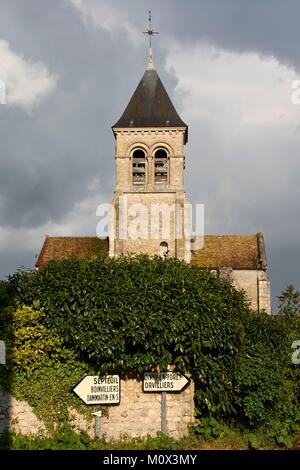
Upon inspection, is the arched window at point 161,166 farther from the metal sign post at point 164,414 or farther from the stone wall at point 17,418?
the stone wall at point 17,418

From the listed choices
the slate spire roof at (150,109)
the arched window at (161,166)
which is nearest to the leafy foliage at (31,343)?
the arched window at (161,166)

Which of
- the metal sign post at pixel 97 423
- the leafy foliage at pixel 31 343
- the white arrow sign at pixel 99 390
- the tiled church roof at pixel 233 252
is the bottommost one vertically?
the metal sign post at pixel 97 423

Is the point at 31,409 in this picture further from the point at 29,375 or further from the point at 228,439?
the point at 228,439

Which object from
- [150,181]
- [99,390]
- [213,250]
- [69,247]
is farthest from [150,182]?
[99,390]

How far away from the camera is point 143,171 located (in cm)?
3656

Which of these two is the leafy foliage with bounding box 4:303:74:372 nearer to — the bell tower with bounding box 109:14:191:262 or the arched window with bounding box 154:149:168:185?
the bell tower with bounding box 109:14:191:262

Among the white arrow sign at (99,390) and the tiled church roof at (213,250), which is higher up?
the tiled church roof at (213,250)

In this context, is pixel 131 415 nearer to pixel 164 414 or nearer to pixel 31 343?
pixel 164 414

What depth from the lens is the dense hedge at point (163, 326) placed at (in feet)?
40.2

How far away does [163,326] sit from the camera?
12.3 metres

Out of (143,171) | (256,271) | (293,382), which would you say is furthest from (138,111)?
(293,382)

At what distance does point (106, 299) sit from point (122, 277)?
2.45ft

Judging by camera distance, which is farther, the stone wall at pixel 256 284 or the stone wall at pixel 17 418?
the stone wall at pixel 256 284

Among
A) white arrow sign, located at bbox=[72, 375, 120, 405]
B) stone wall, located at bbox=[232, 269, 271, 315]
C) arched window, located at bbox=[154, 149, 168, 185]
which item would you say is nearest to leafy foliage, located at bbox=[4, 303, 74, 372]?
white arrow sign, located at bbox=[72, 375, 120, 405]
